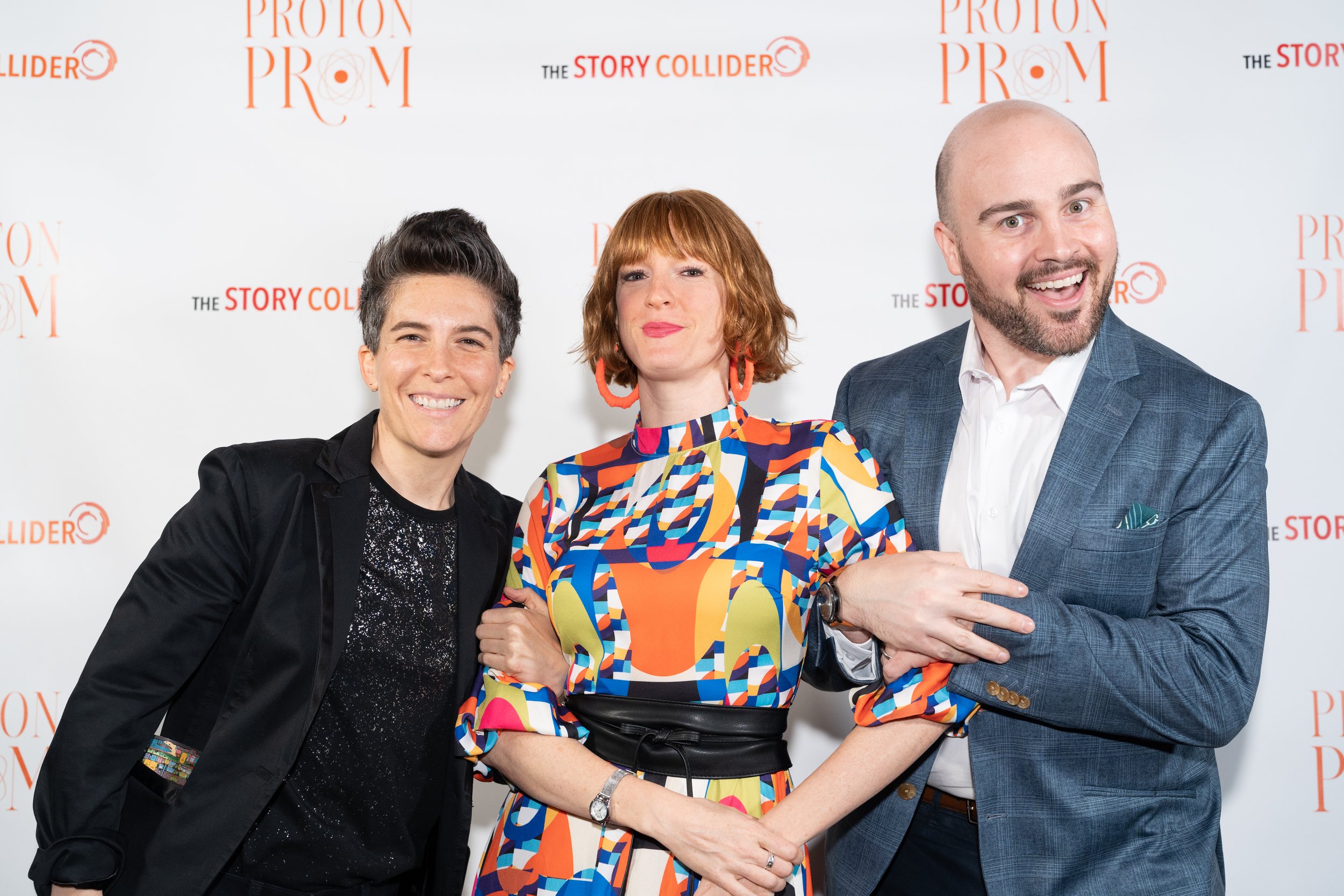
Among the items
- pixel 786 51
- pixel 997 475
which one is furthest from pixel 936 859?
pixel 786 51

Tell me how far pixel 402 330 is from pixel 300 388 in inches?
39.5

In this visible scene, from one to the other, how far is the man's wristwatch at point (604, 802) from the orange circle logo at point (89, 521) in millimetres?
1841

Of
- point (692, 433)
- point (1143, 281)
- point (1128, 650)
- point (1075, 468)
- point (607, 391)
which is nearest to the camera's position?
point (1128, 650)

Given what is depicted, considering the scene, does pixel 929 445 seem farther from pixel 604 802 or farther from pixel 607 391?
pixel 604 802

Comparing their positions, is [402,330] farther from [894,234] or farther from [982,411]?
[894,234]

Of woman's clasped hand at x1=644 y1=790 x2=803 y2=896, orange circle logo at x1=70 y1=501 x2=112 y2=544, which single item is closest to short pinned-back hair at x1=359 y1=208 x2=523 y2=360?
woman's clasped hand at x1=644 y1=790 x2=803 y2=896

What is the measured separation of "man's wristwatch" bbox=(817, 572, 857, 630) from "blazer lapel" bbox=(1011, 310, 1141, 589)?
274mm

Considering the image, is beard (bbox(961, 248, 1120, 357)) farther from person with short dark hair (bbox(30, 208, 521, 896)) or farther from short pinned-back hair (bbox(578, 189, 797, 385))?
person with short dark hair (bbox(30, 208, 521, 896))

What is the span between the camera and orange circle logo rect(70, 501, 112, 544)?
2.66m

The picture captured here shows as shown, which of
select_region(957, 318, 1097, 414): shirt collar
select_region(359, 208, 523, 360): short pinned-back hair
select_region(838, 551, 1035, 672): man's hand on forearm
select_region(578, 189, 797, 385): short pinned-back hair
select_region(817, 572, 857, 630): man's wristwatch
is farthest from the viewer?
select_region(359, 208, 523, 360): short pinned-back hair

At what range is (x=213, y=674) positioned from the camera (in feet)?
5.72

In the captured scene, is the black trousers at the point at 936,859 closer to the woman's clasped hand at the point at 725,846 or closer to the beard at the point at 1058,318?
the woman's clasped hand at the point at 725,846

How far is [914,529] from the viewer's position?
1.69 meters

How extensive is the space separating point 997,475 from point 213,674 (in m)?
1.40
